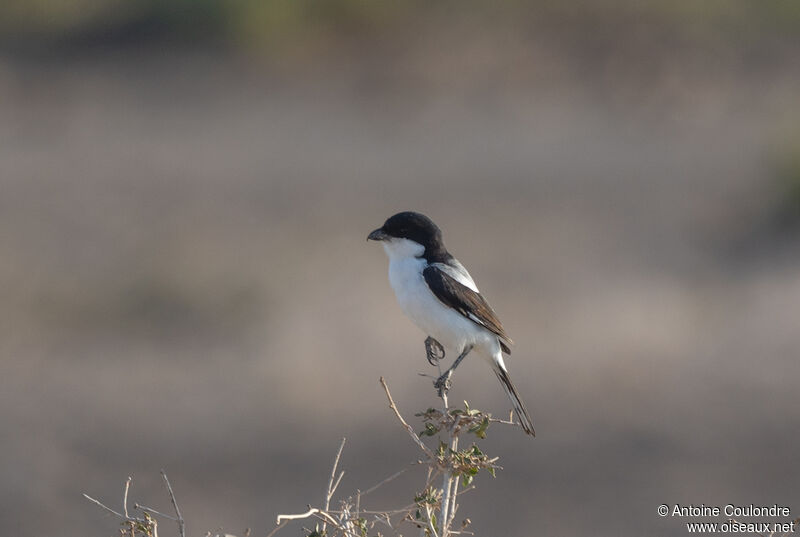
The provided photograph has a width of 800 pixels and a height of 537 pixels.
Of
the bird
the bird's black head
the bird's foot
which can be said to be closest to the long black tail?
the bird

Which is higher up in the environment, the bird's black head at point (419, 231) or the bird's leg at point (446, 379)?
the bird's black head at point (419, 231)

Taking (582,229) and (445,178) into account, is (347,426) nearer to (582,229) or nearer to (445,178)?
(582,229)

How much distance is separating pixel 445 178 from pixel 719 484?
742 centimetres

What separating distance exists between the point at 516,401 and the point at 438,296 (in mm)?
555

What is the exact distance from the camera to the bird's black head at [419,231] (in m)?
5.61

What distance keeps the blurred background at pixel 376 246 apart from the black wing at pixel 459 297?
4.22 metres

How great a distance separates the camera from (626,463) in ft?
33.7

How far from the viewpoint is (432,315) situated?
5414 millimetres

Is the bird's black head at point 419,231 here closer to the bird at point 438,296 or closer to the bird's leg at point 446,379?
the bird at point 438,296

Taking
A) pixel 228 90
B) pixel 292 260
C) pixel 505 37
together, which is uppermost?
pixel 505 37

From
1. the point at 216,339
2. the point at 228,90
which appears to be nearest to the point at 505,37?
the point at 228,90

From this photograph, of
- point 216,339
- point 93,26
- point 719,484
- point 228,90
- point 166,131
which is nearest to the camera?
point 719,484

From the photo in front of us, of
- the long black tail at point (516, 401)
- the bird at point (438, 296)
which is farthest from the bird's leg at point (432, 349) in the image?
the long black tail at point (516, 401)

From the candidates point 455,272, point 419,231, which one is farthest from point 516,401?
point 419,231
